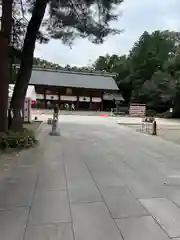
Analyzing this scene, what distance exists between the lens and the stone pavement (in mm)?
3557

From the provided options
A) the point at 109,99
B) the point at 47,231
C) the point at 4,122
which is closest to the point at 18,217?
the point at 47,231

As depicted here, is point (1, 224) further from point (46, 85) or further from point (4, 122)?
point (46, 85)

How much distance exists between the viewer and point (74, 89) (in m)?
52.5

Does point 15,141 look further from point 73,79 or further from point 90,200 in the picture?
point 73,79

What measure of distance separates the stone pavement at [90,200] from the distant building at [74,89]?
43099 mm

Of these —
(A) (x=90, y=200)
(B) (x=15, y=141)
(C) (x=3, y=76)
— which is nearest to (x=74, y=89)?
(C) (x=3, y=76)

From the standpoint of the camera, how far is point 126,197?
4.91 meters

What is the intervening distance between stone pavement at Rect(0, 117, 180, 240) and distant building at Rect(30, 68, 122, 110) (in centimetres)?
4310

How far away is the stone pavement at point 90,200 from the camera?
3557 millimetres

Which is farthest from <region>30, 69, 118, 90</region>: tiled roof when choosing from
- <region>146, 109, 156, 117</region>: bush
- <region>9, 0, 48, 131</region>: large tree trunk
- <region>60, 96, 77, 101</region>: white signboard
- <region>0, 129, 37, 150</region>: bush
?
<region>0, 129, 37, 150</region>: bush

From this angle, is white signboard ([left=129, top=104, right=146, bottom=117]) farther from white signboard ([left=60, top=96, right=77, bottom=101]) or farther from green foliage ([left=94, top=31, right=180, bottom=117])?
white signboard ([left=60, top=96, right=77, bottom=101])

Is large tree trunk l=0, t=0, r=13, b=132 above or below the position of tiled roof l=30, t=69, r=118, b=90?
below

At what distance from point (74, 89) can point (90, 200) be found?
1900 inches

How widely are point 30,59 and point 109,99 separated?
42633mm
